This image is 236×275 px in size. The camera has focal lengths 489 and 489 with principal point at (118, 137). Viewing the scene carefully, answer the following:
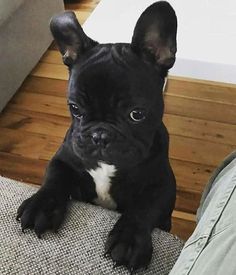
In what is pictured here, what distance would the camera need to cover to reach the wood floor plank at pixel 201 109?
1727 millimetres

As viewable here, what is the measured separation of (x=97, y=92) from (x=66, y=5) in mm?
1648

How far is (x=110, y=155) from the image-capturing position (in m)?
0.86

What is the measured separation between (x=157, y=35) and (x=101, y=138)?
0.21 metres

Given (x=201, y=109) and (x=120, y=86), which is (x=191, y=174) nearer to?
(x=201, y=109)

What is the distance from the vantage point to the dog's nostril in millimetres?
849

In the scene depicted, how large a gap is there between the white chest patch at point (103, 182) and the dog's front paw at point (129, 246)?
0.14m

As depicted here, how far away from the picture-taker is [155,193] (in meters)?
0.92

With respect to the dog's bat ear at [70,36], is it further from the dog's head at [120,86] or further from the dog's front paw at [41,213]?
the dog's front paw at [41,213]

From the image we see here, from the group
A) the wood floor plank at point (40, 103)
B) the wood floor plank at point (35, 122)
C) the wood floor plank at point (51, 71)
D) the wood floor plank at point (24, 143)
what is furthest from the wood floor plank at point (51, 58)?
the wood floor plank at point (24, 143)

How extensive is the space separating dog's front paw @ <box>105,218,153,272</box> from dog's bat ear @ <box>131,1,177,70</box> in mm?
297

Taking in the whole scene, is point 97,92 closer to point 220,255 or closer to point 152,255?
point 152,255

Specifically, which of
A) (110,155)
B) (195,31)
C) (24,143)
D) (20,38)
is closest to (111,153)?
(110,155)

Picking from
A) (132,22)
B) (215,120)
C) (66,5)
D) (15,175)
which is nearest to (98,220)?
(132,22)

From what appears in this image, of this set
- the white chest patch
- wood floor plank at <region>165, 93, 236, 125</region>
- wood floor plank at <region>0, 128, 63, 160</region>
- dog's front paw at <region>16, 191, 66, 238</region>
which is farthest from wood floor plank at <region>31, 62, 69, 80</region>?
dog's front paw at <region>16, 191, 66, 238</region>
